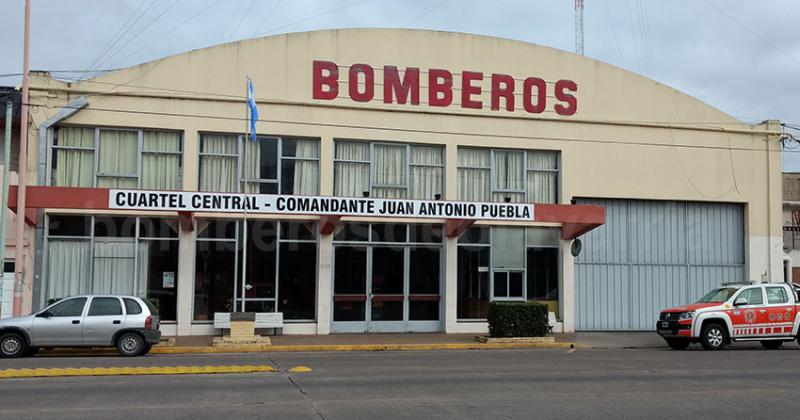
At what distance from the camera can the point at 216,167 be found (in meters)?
23.9

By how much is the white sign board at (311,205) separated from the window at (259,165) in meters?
1.92

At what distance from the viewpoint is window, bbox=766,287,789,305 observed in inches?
830

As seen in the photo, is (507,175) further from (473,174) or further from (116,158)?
(116,158)

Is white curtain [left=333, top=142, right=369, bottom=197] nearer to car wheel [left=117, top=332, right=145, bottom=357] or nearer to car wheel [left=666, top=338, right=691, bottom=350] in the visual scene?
car wheel [left=117, top=332, right=145, bottom=357]

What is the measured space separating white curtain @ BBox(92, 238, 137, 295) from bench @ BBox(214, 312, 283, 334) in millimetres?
2598

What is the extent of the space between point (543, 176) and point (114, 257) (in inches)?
Result: 529

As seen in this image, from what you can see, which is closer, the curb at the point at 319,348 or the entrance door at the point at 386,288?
the curb at the point at 319,348

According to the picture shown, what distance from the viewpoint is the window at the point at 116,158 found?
2294 centimetres

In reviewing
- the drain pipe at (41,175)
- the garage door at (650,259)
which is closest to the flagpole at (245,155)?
the drain pipe at (41,175)

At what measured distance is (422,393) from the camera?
11.9 metres

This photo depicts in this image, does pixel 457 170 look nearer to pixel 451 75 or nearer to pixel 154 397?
pixel 451 75

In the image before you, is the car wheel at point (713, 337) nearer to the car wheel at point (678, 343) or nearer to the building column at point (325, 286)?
the car wheel at point (678, 343)

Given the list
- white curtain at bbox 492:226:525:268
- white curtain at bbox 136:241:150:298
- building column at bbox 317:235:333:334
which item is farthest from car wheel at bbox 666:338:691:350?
white curtain at bbox 136:241:150:298

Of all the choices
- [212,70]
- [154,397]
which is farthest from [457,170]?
[154,397]
